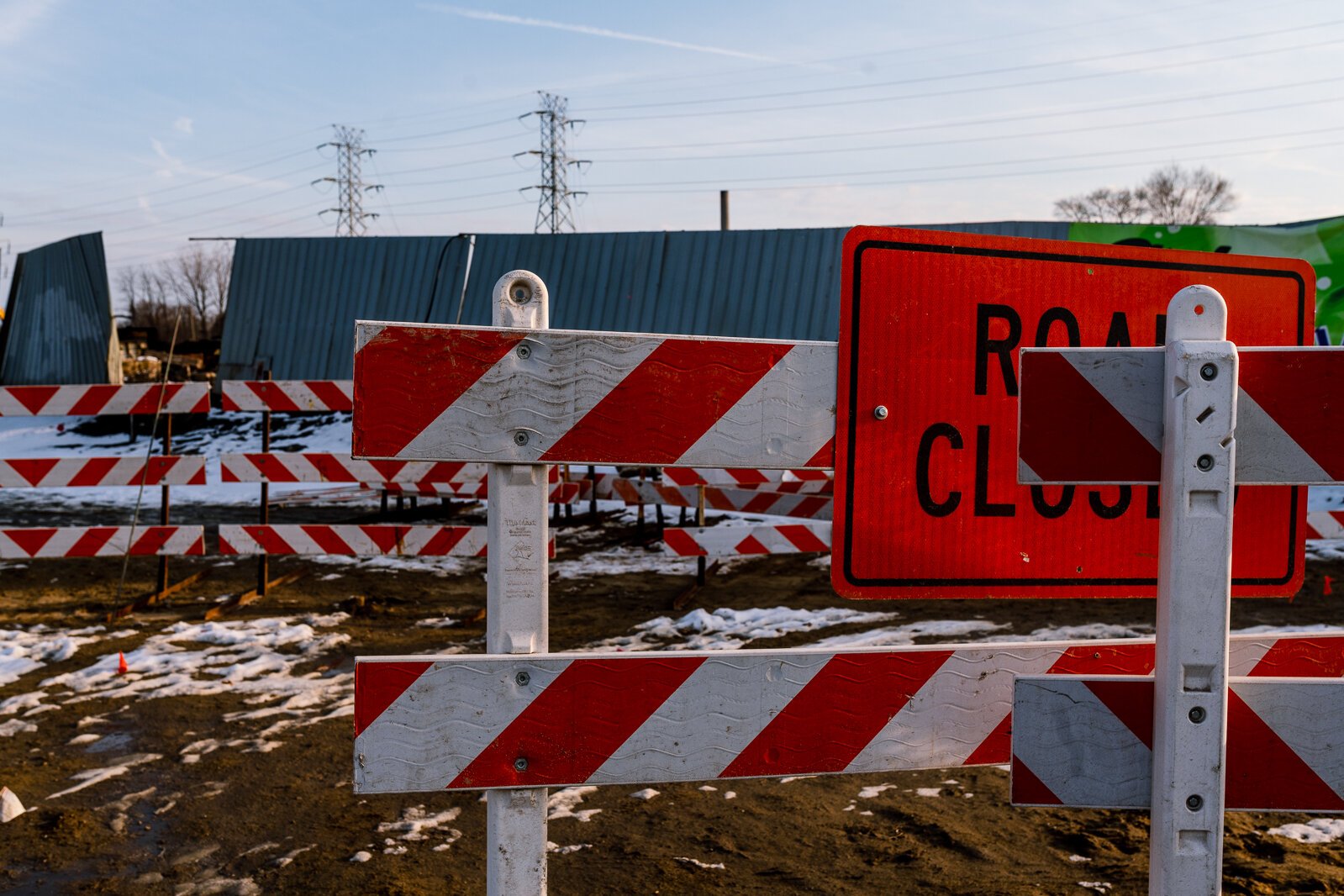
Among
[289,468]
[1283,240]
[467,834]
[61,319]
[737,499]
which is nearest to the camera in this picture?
[467,834]

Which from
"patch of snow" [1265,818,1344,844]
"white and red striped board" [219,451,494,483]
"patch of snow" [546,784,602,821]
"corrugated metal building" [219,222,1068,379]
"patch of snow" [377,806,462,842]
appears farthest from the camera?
"corrugated metal building" [219,222,1068,379]

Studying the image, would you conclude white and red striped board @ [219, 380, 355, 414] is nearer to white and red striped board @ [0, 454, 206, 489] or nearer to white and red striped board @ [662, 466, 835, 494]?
white and red striped board @ [0, 454, 206, 489]

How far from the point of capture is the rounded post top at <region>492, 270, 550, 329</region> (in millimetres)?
1835

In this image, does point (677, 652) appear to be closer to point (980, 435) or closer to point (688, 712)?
point (688, 712)

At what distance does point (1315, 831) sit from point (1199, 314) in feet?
10.4

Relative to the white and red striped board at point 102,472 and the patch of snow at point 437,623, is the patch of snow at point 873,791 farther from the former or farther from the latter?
the white and red striped board at point 102,472

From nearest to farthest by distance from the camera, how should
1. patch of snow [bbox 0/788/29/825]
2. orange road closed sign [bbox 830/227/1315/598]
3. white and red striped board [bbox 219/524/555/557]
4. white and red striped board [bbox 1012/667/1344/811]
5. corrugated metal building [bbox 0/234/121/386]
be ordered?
white and red striped board [bbox 1012/667/1344/811], orange road closed sign [bbox 830/227/1315/598], patch of snow [bbox 0/788/29/825], white and red striped board [bbox 219/524/555/557], corrugated metal building [bbox 0/234/121/386]

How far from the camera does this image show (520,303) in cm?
186

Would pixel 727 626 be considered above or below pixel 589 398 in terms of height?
below

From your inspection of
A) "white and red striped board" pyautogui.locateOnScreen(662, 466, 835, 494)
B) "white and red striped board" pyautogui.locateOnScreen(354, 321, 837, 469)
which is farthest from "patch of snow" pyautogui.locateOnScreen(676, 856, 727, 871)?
"white and red striped board" pyautogui.locateOnScreen(662, 466, 835, 494)

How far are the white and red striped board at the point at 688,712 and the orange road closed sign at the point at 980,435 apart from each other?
15 centimetres

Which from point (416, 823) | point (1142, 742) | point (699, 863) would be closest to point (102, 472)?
point (416, 823)

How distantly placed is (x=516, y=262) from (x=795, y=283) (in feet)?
21.2

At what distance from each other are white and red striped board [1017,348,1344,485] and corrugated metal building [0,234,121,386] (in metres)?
27.2
